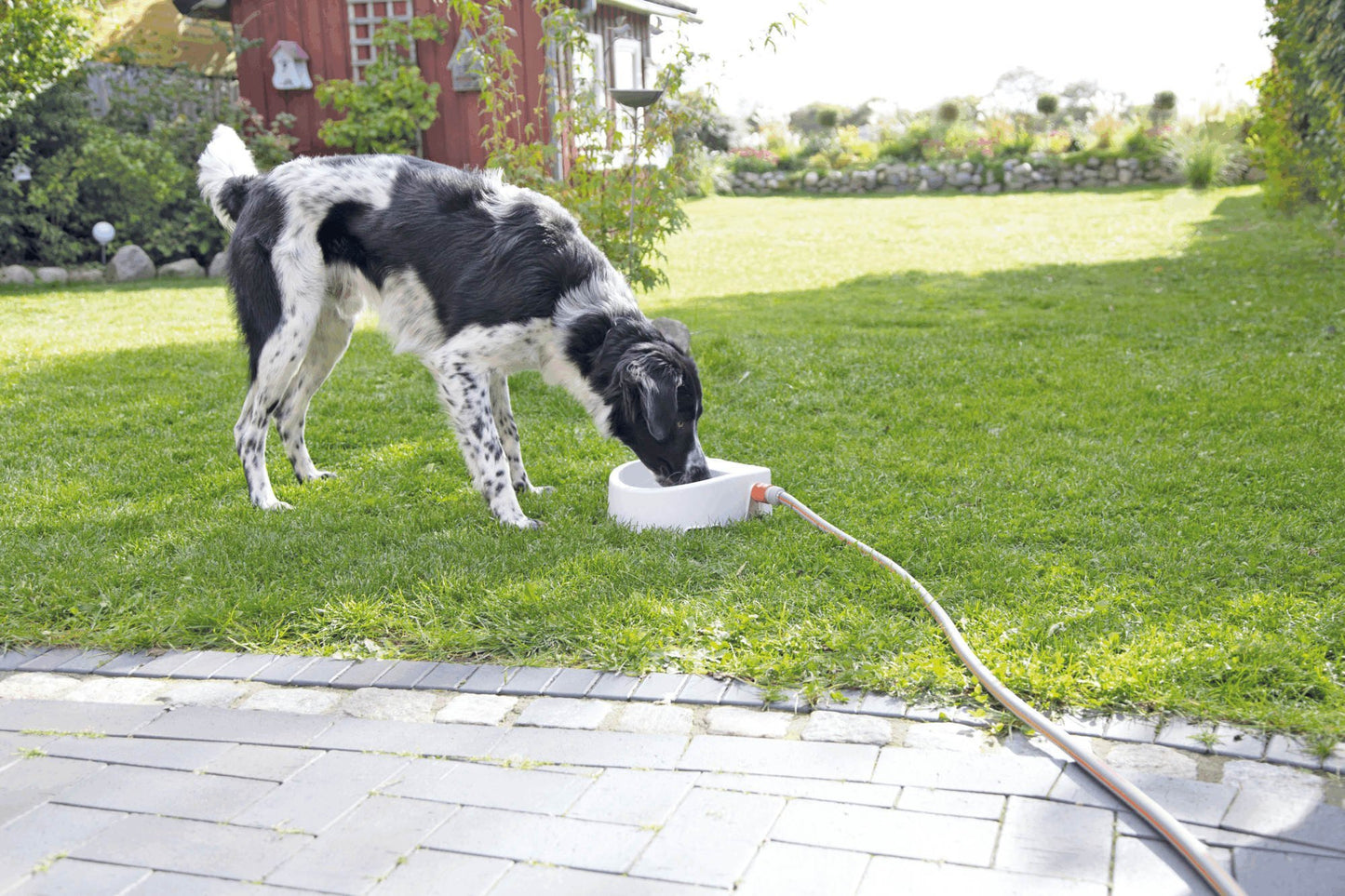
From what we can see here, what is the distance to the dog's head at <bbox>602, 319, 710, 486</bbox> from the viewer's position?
3.55 meters

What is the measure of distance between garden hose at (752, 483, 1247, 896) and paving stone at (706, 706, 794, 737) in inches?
18.2

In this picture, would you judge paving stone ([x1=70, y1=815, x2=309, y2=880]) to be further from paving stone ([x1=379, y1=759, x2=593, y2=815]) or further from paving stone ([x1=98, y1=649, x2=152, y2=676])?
paving stone ([x1=98, y1=649, x2=152, y2=676])

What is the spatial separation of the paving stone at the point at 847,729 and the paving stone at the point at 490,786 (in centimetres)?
52

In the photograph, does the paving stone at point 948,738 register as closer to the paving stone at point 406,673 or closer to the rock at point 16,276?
the paving stone at point 406,673

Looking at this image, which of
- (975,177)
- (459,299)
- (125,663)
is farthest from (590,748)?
(975,177)

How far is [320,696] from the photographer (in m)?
2.57

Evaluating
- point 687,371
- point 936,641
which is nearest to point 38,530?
point 687,371

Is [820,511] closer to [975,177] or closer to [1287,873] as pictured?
[1287,873]

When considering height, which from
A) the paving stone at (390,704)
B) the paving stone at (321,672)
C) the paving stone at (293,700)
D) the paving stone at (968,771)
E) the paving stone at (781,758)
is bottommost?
the paving stone at (293,700)

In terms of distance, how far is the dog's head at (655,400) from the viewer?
3.55 metres

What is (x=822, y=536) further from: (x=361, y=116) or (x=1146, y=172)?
(x=1146, y=172)

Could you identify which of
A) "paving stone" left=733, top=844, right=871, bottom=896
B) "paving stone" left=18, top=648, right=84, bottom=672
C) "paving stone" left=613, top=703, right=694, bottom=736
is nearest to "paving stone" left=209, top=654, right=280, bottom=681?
"paving stone" left=18, top=648, right=84, bottom=672

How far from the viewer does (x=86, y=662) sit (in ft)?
9.15

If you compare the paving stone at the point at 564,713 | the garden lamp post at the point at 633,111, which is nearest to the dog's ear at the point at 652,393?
the paving stone at the point at 564,713
